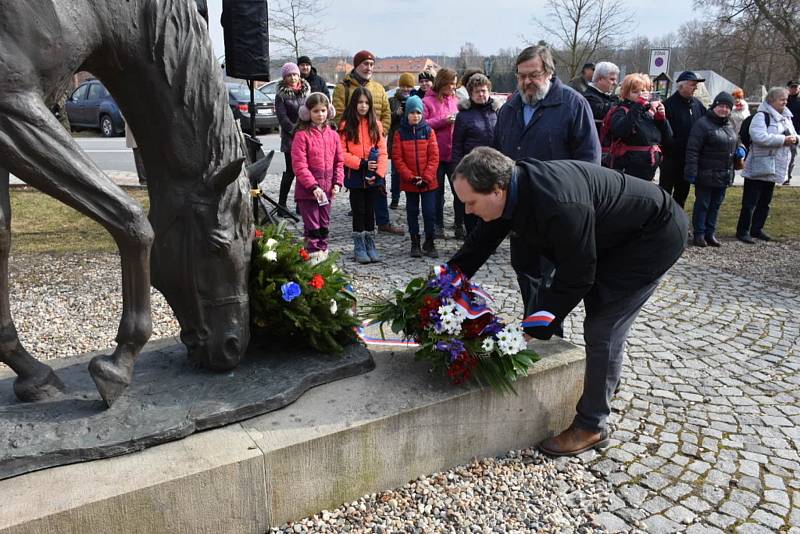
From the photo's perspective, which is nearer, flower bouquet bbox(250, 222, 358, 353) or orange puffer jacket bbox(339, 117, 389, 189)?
flower bouquet bbox(250, 222, 358, 353)

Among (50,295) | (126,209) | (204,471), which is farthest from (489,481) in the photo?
(50,295)

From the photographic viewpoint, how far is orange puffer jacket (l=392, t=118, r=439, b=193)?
670 cm

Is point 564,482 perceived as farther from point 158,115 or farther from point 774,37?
point 774,37

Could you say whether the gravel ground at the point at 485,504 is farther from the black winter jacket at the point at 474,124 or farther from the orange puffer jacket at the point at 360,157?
the black winter jacket at the point at 474,124

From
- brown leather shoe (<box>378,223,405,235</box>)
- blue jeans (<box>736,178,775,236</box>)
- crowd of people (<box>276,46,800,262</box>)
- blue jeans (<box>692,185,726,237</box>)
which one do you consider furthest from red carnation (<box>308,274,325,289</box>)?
blue jeans (<box>736,178,775,236</box>)

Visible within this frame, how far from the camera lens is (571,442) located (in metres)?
3.23

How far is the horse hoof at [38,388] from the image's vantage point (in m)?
2.60

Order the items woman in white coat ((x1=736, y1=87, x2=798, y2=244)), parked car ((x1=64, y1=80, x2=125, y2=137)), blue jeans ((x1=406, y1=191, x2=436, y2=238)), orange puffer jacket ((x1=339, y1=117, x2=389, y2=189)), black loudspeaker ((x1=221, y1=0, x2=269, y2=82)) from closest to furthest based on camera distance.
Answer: black loudspeaker ((x1=221, y1=0, x2=269, y2=82)) → orange puffer jacket ((x1=339, y1=117, x2=389, y2=189)) → blue jeans ((x1=406, y1=191, x2=436, y2=238)) → woman in white coat ((x1=736, y1=87, x2=798, y2=244)) → parked car ((x1=64, y1=80, x2=125, y2=137))

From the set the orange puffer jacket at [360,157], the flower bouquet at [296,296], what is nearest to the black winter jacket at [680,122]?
the orange puffer jacket at [360,157]

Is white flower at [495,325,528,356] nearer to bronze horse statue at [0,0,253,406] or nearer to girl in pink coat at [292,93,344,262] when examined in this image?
bronze horse statue at [0,0,253,406]

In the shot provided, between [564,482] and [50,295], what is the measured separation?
466 centimetres

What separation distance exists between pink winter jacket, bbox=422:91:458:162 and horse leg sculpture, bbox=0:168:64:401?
17.5ft

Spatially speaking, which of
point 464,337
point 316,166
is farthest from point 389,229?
point 464,337

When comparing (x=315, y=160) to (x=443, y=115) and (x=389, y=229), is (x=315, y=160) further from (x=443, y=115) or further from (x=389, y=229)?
(x=389, y=229)
